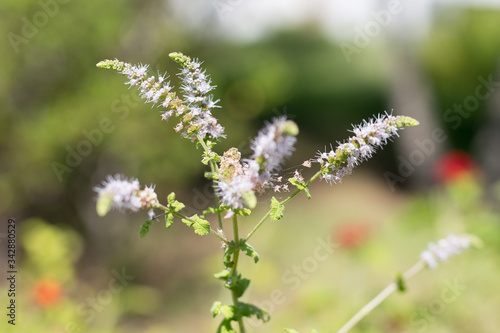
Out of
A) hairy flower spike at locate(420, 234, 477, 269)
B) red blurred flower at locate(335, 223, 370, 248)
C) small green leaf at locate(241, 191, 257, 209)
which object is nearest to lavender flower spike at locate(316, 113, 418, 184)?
small green leaf at locate(241, 191, 257, 209)

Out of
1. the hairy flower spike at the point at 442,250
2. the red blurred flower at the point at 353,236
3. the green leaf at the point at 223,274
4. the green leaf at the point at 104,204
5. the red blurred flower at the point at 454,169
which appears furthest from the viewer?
the red blurred flower at the point at 454,169

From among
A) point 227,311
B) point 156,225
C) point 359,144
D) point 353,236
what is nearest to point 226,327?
point 227,311

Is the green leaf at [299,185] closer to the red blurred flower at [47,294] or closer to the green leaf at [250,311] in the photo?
the green leaf at [250,311]

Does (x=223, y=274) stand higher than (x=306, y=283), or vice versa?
(x=306, y=283)

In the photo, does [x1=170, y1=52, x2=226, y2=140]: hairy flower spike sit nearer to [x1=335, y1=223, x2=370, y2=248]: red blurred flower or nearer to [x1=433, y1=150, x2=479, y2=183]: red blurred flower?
[x1=335, y1=223, x2=370, y2=248]: red blurred flower

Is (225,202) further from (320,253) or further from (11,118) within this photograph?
(320,253)

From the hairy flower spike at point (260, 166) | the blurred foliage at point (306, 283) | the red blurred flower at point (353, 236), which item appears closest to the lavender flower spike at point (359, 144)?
the hairy flower spike at point (260, 166)

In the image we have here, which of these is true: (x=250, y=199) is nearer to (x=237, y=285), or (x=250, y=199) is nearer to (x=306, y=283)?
(x=237, y=285)
